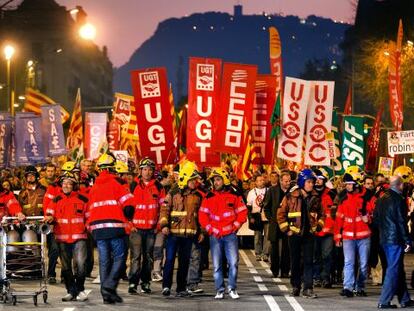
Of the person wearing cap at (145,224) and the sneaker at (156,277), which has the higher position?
the person wearing cap at (145,224)

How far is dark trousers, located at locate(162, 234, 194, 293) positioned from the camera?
55.9 feet

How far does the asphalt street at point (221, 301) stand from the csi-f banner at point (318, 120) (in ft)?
25.5

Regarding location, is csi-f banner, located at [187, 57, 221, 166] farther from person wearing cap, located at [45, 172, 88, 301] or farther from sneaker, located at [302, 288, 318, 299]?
person wearing cap, located at [45, 172, 88, 301]

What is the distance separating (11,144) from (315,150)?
11.9 metres

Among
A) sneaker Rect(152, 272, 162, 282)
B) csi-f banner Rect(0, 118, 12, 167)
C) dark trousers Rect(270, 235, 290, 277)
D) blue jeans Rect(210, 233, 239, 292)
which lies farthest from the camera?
csi-f banner Rect(0, 118, 12, 167)

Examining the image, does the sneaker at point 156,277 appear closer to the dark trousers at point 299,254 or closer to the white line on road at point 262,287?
the white line on road at point 262,287

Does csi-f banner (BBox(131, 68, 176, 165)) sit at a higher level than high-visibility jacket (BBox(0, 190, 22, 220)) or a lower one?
higher

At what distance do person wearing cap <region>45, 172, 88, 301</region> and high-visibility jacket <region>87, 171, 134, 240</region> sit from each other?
40cm

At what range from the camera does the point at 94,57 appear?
15738cm

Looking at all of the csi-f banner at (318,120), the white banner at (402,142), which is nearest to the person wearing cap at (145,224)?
the csi-f banner at (318,120)

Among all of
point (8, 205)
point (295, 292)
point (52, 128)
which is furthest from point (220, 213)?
point (52, 128)

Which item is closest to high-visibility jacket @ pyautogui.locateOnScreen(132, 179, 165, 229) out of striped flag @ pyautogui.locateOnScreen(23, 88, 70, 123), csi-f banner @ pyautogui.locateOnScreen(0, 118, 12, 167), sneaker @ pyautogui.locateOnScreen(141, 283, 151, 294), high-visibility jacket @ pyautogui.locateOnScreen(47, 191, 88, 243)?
sneaker @ pyautogui.locateOnScreen(141, 283, 151, 294)

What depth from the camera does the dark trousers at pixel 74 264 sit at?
53.3 feet

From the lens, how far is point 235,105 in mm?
25328
